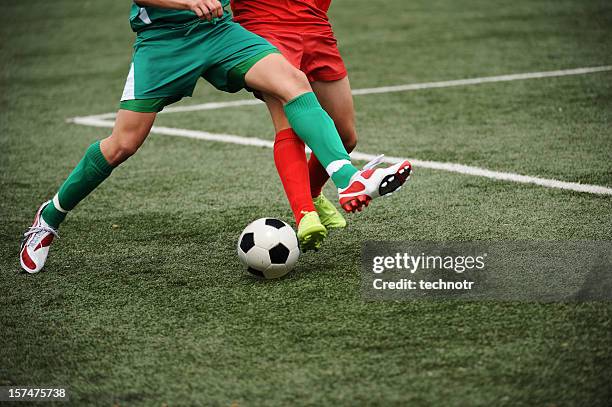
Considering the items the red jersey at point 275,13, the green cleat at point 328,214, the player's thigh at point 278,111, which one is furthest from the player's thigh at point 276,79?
the green cleat at point 328,214

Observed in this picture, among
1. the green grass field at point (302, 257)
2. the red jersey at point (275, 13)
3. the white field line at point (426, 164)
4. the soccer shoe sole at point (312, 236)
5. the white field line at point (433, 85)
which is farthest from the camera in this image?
the white field line at point (433, 85)

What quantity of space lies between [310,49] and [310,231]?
104cm

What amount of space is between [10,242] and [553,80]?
521 centimetres

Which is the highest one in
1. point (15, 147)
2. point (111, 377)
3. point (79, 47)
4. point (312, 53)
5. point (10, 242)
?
point (312, 53)

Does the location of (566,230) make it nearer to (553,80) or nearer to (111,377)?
(111,377)

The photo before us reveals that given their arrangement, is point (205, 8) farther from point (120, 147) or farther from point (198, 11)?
point (120, 147)

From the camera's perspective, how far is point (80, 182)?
4.39 metres

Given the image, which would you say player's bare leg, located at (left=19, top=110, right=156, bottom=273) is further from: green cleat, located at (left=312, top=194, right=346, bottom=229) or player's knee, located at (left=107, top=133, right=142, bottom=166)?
green cleat, located at (left=312, top=194, right=346, bottom=229)

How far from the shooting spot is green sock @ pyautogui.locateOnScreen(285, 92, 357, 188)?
160 inches

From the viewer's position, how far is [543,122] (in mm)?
6918

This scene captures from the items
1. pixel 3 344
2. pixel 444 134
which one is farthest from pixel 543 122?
pixel 3 344

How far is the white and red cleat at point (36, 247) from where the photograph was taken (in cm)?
439

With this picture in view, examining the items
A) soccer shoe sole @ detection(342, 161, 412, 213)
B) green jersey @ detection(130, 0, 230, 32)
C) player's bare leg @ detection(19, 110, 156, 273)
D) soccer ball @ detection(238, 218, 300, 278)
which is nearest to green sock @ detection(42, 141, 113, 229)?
player's bare leg @ detection(19, 110, 156, 273)

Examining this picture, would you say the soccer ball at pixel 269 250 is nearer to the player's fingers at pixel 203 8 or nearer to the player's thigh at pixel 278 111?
the player's thigh at pixel 278 111
